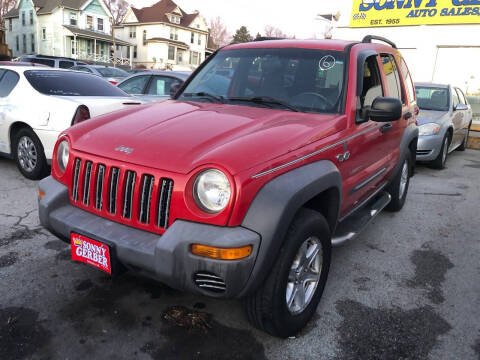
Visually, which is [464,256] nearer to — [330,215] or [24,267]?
[330,215]

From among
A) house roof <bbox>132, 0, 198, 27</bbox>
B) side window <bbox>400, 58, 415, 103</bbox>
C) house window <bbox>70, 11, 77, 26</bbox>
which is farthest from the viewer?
house roof <bbox>132, 0, 198, 27</bbox>

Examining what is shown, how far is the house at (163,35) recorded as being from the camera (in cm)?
4567

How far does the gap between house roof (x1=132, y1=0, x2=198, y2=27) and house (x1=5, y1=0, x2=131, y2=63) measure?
4265mm

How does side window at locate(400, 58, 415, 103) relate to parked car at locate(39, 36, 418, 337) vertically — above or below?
above

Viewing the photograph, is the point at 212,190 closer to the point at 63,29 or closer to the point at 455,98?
the point at 455,98

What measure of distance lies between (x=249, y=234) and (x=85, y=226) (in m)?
1.01

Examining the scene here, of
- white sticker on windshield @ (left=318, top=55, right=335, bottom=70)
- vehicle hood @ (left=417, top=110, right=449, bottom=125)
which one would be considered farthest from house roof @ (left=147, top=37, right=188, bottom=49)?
white sticker on windshield @ (left=318, top=55, right=335, bottom=70)

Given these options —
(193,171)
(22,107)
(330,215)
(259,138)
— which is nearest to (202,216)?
(193,171)

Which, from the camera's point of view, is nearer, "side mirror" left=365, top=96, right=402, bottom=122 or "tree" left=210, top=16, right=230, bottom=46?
"side mirror" left=365, top=96, right=402, bottom=122

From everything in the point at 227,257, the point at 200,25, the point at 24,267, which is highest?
the point at 200,25

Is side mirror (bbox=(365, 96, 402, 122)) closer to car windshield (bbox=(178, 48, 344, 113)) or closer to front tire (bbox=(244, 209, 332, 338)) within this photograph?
car windshield (bbox=(178, 48, 344, 113))

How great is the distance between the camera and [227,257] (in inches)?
79.9

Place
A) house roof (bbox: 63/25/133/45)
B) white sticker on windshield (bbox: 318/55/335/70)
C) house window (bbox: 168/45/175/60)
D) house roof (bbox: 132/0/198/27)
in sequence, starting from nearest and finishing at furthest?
white sticker on windshield (bbox: 318/55/335/70)
house roof (bbox: 63/25/133/45)
house window (bbox: 168/45/175/60)
house roof (bbox: 132/0/198/27)

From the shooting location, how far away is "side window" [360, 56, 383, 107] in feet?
11.3
